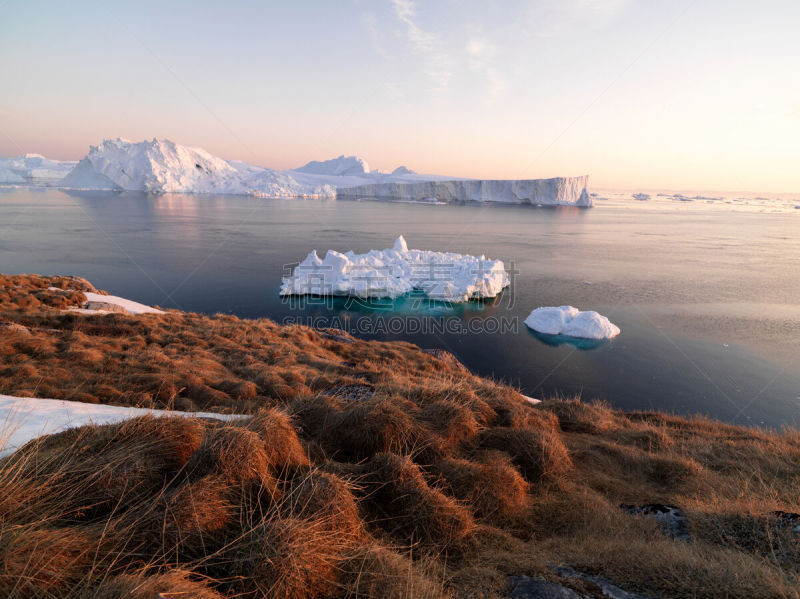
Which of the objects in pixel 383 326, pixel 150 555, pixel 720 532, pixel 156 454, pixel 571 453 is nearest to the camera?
pixel 150 555

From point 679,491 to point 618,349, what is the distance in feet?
42.0

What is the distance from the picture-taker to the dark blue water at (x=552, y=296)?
12422 millimetres

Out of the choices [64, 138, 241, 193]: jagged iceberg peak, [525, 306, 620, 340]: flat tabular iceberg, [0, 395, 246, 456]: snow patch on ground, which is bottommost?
[525, 306, 620, 340]: flat tabular iceberg

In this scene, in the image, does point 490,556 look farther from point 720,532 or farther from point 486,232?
point 486,232

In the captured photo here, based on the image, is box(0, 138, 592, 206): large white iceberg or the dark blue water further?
box(0, 138, 592, 206): large white iceberg

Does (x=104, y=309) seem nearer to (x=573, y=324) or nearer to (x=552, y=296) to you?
(x=573, y=324)

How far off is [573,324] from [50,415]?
16.0 meters

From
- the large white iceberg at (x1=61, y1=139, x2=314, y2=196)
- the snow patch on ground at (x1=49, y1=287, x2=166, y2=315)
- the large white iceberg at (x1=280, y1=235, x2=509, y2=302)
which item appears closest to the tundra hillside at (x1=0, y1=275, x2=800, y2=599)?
the snow patch on ground at (x1=49, y1=287, x2=166, y2=315)

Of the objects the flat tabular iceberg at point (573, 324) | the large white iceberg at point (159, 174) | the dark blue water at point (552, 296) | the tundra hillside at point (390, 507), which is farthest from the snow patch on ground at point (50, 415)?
the large white iceberg at point (159, 174)

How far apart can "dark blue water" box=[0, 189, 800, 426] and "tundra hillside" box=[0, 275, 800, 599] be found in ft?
28.0

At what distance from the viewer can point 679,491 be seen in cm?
329

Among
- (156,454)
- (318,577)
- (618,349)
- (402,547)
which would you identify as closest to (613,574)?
(402,547)

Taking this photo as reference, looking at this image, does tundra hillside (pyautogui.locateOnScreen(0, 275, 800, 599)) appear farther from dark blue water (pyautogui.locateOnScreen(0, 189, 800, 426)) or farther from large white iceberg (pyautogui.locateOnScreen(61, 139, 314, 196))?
large white iceberg (pyautogui.locateOnScreen(61, 139, 314, 196))

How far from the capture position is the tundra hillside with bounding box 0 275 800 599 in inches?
68.3
